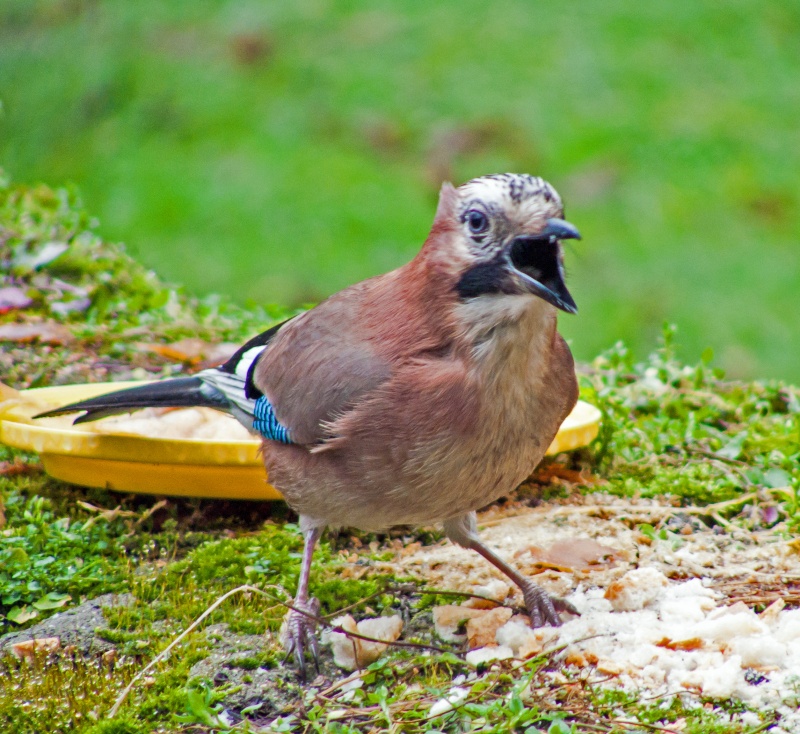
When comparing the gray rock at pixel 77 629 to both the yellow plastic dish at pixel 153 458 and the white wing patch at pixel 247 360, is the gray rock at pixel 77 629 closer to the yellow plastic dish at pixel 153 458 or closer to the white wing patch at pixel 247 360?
the yellow plastic dish at pixel 153 458

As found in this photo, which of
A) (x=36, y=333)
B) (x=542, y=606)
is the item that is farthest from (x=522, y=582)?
(x=36, y=333)

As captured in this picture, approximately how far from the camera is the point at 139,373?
516cm

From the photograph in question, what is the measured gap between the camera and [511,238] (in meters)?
2.89

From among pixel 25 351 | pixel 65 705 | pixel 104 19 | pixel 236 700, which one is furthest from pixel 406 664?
pixel 104 19

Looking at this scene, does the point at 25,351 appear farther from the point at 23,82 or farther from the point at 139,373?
the point at 23,82

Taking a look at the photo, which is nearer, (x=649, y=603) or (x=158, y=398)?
(x=649, y=603)

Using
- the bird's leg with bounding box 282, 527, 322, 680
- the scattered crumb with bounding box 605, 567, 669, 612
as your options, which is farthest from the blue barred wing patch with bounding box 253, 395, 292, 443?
the scattered crumb with bounding box 605, 567, 669, 612

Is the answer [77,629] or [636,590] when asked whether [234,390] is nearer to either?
[77,629]

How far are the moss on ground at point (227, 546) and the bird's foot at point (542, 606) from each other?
28cm

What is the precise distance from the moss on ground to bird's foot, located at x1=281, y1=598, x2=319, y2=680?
0.04 meters

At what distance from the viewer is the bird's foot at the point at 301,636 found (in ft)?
10.4

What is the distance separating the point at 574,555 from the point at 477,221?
1.23 meters

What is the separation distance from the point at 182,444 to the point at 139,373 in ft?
4.30

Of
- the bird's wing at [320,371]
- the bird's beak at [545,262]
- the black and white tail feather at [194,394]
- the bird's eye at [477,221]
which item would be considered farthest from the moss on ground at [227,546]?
the bird's eye at [477,221]
